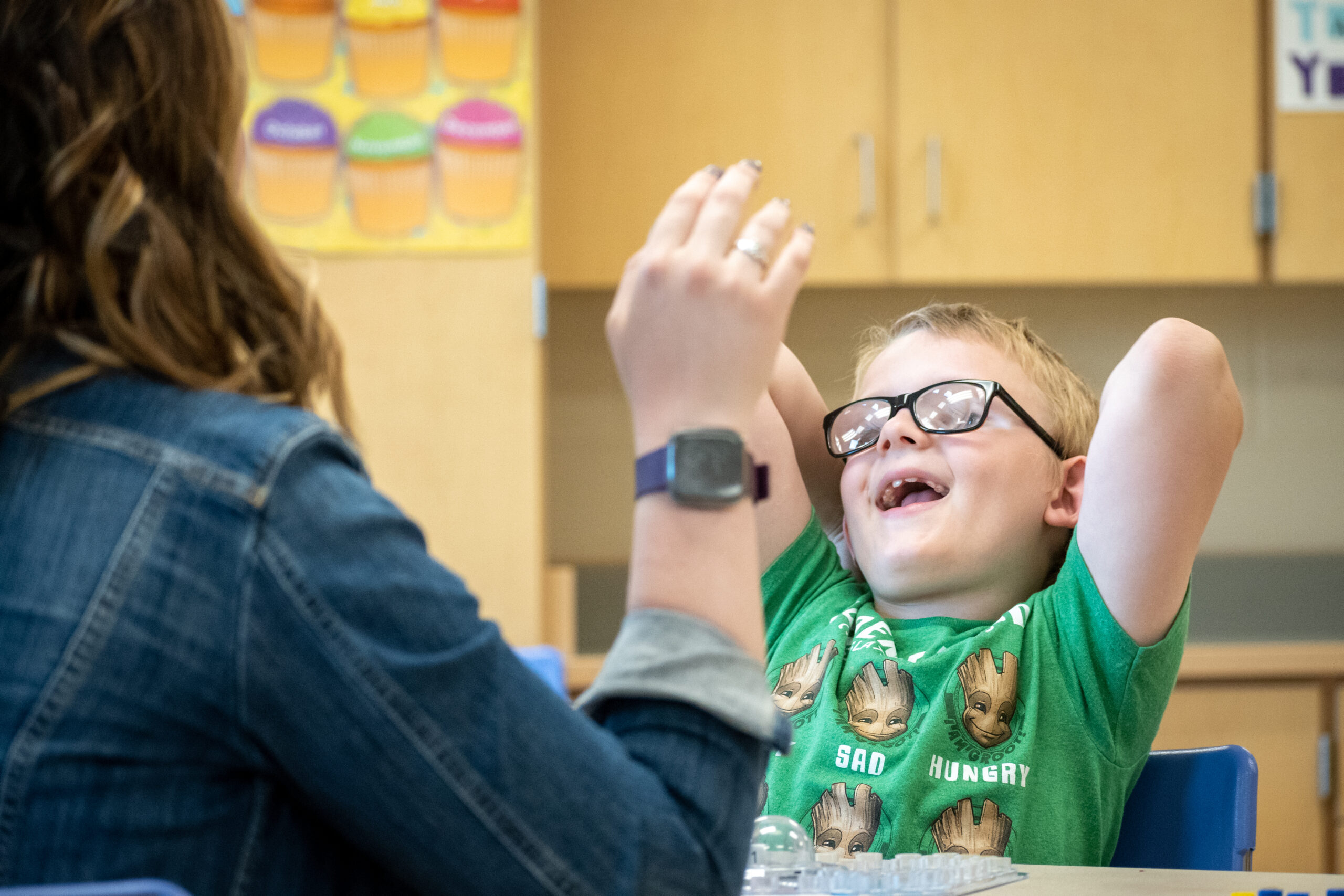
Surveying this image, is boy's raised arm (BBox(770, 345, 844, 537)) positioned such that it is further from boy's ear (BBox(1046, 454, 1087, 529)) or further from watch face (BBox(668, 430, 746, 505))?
watch face (BBox(668, 430, 746, 505))

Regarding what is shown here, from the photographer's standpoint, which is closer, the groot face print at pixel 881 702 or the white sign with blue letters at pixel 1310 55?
the groot face print at pixel 881 702

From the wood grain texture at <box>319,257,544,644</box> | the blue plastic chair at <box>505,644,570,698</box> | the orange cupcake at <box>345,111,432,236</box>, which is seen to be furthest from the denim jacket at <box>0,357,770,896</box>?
the orange cupcake at <box>345,111,432,236</box>

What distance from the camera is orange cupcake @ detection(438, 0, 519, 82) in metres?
2.55

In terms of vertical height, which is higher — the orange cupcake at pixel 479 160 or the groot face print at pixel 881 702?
the orange cupcake at pixel 479 160

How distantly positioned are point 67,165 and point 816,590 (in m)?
0.85

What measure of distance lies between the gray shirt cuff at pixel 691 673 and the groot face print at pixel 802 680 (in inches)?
19.7

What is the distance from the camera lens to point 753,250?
64cm

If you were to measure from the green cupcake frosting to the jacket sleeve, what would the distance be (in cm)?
213

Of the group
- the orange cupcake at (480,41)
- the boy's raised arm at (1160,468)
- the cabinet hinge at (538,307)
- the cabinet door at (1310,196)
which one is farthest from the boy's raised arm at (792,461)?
the cabinet door at (1310,196)

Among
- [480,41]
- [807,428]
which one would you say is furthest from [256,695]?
[480,41]

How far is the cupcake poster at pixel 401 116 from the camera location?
2.55m

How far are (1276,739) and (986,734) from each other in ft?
6.24

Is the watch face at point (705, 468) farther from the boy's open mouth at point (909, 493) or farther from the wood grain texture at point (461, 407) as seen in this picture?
the wood grain texture at point (461, 407)

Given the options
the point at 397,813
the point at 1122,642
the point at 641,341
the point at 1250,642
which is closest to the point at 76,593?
the point at 397,813
